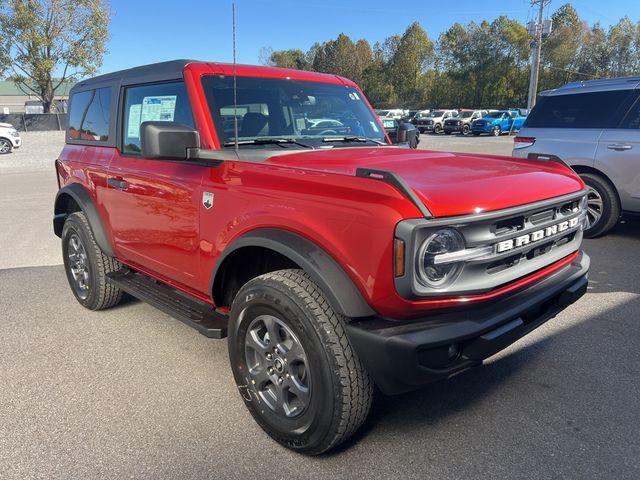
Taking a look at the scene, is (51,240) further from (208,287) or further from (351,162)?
(351,162)

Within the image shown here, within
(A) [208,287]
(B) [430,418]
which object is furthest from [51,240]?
(B) [430,418]

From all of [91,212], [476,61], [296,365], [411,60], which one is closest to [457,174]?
[296,365]

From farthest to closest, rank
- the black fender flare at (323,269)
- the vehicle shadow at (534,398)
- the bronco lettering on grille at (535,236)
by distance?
1. the vehicle shadow at (534,398)
2. the bronco lettering on grille at (535,236)
3. the black fender flare at (323,269)

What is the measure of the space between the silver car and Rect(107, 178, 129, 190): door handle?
489cm

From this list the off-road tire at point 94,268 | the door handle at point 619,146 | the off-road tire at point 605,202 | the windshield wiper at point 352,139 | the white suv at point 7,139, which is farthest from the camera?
the white suv at point 7,139

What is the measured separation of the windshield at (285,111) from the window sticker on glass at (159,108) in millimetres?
337

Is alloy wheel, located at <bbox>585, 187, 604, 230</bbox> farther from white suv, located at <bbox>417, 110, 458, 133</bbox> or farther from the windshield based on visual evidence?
white suv, located at <bbox>417, 110, 458, 133</bbox>

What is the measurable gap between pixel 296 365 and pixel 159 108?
6.91 feet

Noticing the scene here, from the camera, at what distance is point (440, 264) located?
2.17m

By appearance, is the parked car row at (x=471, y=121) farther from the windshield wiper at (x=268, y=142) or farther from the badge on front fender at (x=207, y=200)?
the badge on front fender at (x=207, y=200)

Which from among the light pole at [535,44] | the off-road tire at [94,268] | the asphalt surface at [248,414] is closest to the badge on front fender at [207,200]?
the asphalt surface at [248,414]

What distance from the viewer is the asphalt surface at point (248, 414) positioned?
248cm

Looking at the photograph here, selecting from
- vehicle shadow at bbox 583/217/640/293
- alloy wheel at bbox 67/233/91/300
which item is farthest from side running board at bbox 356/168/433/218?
vehicle shadow at bbox 583/217/640/293

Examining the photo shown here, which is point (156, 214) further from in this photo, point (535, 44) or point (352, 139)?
point (535, 44)
